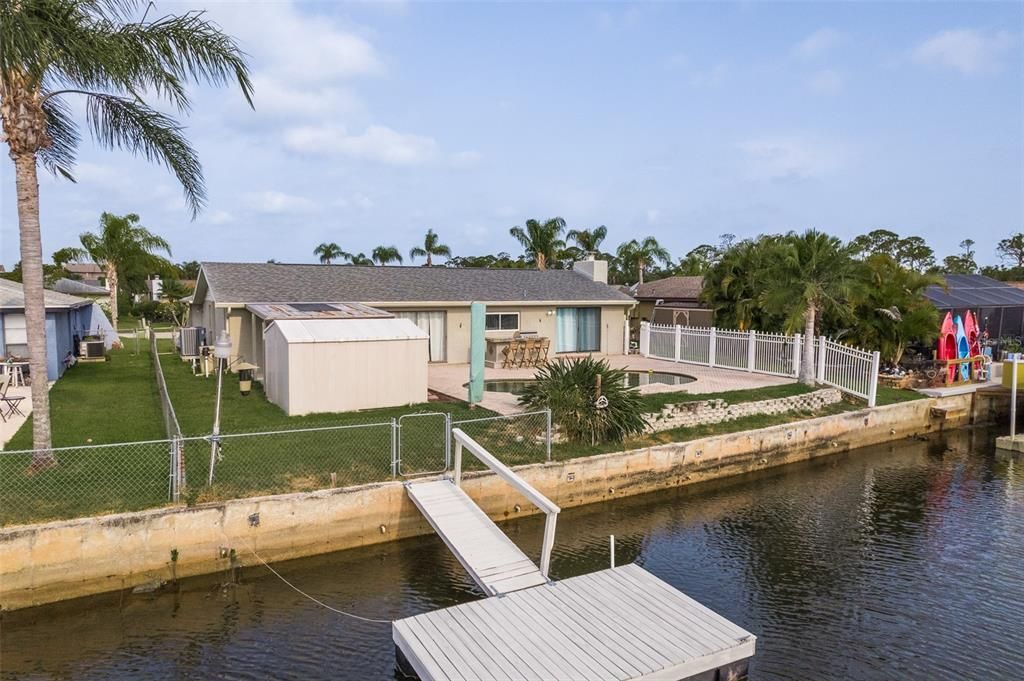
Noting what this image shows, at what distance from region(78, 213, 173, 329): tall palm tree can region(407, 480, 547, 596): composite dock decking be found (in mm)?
33519

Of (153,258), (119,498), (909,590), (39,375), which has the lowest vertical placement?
(909,590)

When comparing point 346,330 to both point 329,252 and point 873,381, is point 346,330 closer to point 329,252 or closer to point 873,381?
point 873,381

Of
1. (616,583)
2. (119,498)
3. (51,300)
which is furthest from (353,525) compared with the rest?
(51,300)

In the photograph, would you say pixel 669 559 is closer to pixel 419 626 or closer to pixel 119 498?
pixel 419 626

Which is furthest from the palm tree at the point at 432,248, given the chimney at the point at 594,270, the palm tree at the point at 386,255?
the chimney at the point at 594,270

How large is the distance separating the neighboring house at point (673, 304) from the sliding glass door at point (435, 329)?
11180mm

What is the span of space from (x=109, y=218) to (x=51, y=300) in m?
21.6

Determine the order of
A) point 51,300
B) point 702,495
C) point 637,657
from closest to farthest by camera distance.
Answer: point 637,657, point 702,495, point 51,300

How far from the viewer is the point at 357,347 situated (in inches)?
606

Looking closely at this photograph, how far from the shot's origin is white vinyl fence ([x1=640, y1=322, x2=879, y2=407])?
62.8ft

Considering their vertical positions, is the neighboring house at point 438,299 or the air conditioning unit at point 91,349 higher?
the neighboring house at point 438,299

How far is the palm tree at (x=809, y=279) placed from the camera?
60.7 ft

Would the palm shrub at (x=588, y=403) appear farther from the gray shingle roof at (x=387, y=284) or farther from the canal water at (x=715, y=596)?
the gray shingle roof at (x=387, y=284)

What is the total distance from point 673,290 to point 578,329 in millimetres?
10406
